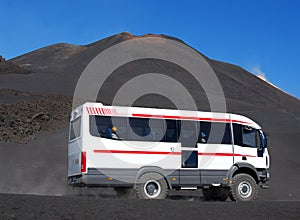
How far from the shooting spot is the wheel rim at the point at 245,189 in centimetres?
1808

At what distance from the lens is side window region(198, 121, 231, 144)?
58.0ft

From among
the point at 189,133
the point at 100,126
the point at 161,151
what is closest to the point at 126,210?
the point at 100,126

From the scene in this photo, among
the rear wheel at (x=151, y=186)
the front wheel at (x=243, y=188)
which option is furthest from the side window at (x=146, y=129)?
the front wheel at (x=243, y=188)

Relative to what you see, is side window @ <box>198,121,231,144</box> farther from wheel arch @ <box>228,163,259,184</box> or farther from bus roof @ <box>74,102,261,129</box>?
wheel arch @ <box>228,163,259,184</box>

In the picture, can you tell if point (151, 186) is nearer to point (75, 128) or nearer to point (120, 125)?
point (120, 125)

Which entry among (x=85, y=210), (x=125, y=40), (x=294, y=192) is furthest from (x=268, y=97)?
(x=85, y=210)

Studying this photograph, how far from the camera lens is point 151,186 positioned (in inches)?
662

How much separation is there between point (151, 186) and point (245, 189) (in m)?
3.68

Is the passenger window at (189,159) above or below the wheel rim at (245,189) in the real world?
above

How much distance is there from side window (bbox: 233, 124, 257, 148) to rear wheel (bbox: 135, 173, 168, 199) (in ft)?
10.9

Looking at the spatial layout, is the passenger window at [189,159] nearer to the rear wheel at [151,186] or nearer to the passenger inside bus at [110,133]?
the rear wheel at [151,186]

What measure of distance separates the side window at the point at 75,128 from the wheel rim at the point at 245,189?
240 inches

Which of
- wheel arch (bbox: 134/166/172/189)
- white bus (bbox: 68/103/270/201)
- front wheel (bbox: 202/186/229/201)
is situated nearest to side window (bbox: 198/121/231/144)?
white bus (bbox: 68/103/270/201)

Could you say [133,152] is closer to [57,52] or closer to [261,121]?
[261,121]
